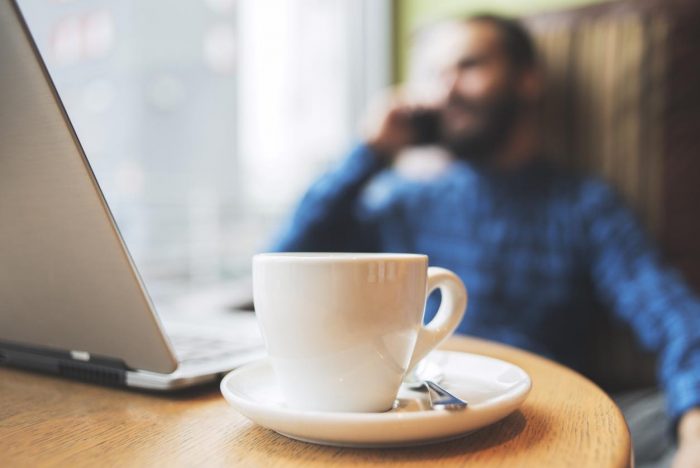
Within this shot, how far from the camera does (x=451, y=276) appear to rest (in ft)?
1.40

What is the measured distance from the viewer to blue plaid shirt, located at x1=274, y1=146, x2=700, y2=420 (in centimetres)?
123

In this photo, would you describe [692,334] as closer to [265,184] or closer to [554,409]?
[554,409]

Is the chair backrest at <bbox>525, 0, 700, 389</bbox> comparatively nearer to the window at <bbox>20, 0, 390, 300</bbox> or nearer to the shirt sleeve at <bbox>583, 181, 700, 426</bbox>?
the shirt sleeve at <bbox>583, 181, 700, 426</bbox>

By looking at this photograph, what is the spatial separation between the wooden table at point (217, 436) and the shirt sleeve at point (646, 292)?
58cm

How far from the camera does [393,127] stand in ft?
5.14

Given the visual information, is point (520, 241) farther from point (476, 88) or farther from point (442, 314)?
point (442, 314)

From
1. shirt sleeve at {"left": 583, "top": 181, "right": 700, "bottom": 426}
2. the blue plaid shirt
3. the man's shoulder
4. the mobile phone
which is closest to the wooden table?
shirt sleeve at {"left": 583, "top": 181, "right": 700, "bottom": 426}

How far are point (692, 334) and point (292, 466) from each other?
0.90m

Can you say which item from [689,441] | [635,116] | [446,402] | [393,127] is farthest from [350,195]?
[446,402]

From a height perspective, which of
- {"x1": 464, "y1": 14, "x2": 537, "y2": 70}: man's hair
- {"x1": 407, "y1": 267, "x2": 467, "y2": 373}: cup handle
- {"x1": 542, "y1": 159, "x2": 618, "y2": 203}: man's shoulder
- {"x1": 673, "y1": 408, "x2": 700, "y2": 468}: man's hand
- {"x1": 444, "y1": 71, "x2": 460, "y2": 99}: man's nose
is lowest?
{"x1": 673, "y1": 408, "x2": 700, "y2": 468}: man's hand

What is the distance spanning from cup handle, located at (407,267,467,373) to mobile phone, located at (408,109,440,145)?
46.6 inches

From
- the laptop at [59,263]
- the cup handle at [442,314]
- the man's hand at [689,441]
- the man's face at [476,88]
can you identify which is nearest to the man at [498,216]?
the man's face at [476,88]

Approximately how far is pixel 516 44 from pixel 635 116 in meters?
0.31

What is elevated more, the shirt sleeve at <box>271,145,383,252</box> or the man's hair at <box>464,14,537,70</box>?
the man's hair at <box>464,14,537,70</box>
